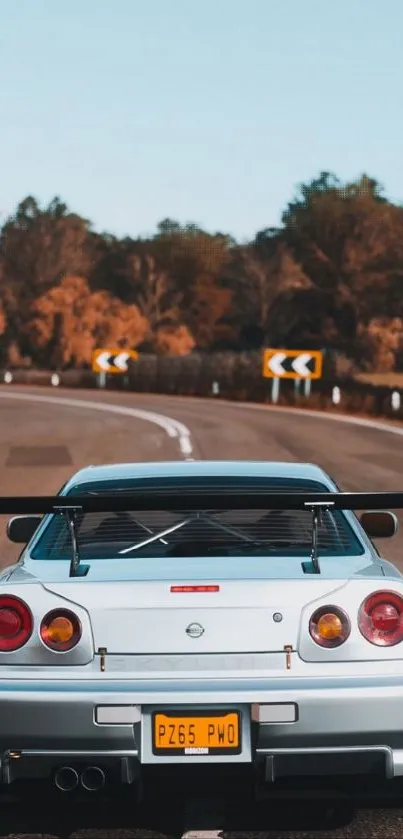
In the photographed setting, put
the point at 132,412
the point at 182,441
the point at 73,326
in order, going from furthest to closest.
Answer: the point at 73,326, the point at 132,412, the point at 182,441

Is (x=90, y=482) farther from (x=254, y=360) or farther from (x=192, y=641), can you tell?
(x=254, y=360)

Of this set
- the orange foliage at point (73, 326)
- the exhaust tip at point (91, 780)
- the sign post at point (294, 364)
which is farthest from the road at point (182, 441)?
the orange foliage at point (73, 326)

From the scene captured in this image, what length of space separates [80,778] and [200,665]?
0.56 meters

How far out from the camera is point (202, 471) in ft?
20.8

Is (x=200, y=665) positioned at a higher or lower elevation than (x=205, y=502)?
lower

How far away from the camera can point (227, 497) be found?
4.99 meters

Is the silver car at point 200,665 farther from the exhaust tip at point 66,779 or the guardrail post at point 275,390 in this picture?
the guardrail post at point 275,390

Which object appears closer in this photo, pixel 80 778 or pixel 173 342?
pixel 80 778

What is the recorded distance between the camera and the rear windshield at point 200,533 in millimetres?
5520

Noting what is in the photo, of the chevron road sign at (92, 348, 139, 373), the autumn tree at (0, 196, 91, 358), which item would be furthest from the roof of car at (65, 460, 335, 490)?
the autumn tree at (0, 196, 91, 358)

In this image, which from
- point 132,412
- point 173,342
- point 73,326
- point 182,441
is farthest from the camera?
point 173,342

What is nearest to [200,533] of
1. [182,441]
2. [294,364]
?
[182,441]

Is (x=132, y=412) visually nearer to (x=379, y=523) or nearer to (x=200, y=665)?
(x=379, y=523)

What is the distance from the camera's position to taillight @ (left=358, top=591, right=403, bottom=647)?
4.84 metres
